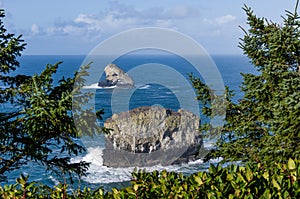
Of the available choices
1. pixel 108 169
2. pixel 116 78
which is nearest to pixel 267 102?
pixel 108 169

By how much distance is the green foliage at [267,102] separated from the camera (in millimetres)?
7852

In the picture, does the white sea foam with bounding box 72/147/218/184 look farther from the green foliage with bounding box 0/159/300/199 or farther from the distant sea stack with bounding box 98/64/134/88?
the distant sea stack with bounding box 98/64/134/88

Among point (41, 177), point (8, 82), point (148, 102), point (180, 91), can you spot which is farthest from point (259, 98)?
point (180, 91)

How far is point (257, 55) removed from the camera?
991 cm

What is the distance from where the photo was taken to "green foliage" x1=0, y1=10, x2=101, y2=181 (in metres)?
6.04

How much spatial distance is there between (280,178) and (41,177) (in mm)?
33283

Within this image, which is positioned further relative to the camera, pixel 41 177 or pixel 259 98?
pixel 41 177

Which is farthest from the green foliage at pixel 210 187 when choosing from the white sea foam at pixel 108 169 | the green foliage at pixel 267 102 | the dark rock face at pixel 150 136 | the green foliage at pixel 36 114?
the dark rock face at pixel 150 136

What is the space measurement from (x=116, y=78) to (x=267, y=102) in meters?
76.0

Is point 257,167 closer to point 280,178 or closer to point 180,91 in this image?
point 280,178

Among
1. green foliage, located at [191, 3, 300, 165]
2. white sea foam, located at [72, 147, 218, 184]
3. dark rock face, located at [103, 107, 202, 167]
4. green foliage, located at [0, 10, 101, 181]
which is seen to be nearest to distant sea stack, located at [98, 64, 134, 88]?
white sea foam, located at [72, 147, 218, 184]

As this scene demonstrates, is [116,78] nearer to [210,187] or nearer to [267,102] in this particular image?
[267,102]

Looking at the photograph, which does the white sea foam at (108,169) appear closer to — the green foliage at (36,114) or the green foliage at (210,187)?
the green foliage at (36,114)

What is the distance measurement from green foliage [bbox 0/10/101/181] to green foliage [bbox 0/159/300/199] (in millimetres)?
Answer: 1674
